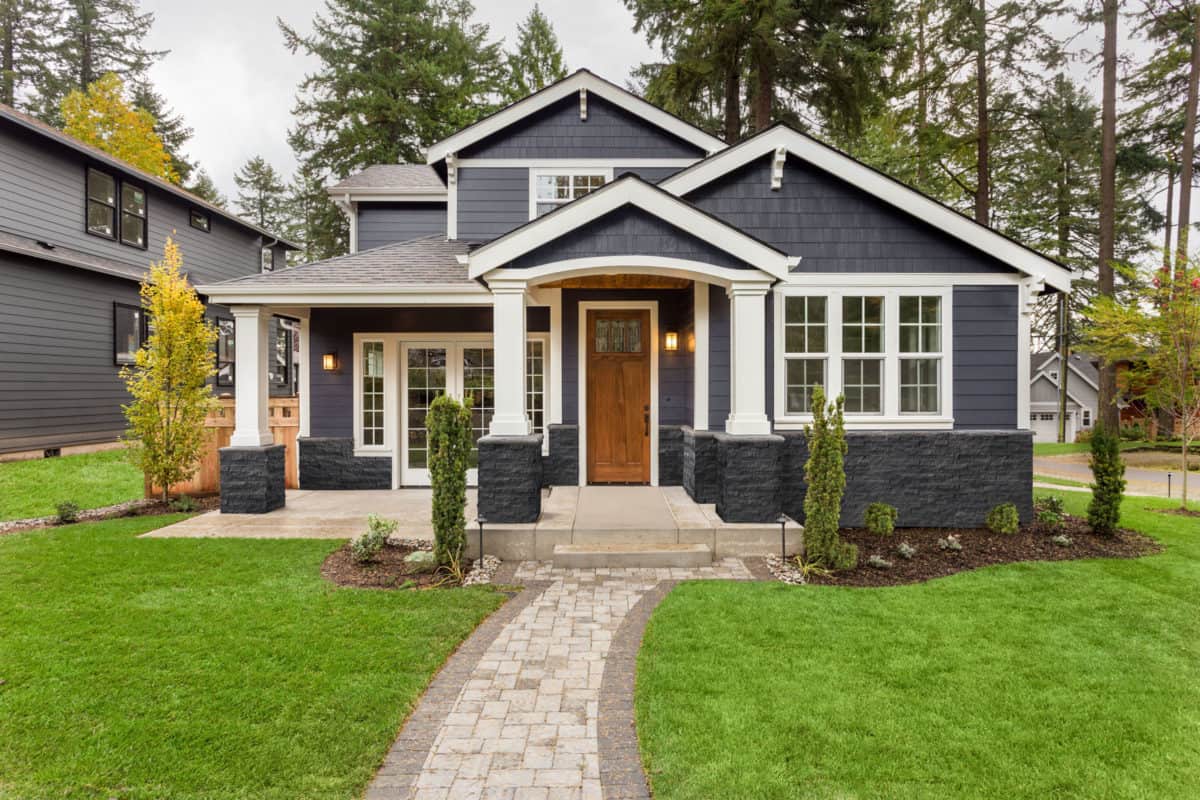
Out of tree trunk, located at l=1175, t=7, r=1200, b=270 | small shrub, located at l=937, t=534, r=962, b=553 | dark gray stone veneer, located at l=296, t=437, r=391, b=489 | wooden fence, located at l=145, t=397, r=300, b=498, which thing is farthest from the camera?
tree trunk, located at l=1175, t=7, r=1200, b=270

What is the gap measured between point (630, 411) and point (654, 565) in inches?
119

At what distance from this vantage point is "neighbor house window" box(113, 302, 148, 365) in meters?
13.0

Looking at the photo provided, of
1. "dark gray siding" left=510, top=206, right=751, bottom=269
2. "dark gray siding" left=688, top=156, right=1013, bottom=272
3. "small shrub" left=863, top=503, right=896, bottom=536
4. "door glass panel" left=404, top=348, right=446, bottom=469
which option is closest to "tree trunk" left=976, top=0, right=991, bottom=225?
"dark gray siding" left=688, top=156, right=1013, bottom=272

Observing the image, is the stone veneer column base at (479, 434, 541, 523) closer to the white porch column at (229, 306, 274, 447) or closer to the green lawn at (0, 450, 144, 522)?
the white porch column at (229, 306, 274, 447)

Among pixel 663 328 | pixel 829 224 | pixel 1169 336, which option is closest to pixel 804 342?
pixel 829 224

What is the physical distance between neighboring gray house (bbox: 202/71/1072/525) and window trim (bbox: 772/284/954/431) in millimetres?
27

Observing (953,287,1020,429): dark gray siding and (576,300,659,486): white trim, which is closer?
(953,287,1020,429): dark gray siding

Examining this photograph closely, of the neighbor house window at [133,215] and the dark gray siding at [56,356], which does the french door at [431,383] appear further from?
the neighbor house window at [133,215]

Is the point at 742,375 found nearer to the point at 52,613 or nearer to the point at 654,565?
the point at 654,565

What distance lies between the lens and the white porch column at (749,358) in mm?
6227

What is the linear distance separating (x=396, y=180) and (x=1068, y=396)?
3389cm

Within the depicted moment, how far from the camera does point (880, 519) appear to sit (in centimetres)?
663

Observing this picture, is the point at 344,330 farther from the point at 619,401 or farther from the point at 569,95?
the point at 569,95

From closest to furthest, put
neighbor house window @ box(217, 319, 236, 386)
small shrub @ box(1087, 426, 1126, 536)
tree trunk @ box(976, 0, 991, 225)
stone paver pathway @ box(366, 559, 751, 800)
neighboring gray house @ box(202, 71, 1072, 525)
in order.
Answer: stone paver pathway @ box(366, 559, 751, 800)
neighboring gray house @ box(202, 71, 1072, 525)
small shrub @ box(1087, 426, 1126, 536)
tree trunk @ box(976, 0, 991, 225)
neighbor house window @ box(217, 319, 236, 386)
